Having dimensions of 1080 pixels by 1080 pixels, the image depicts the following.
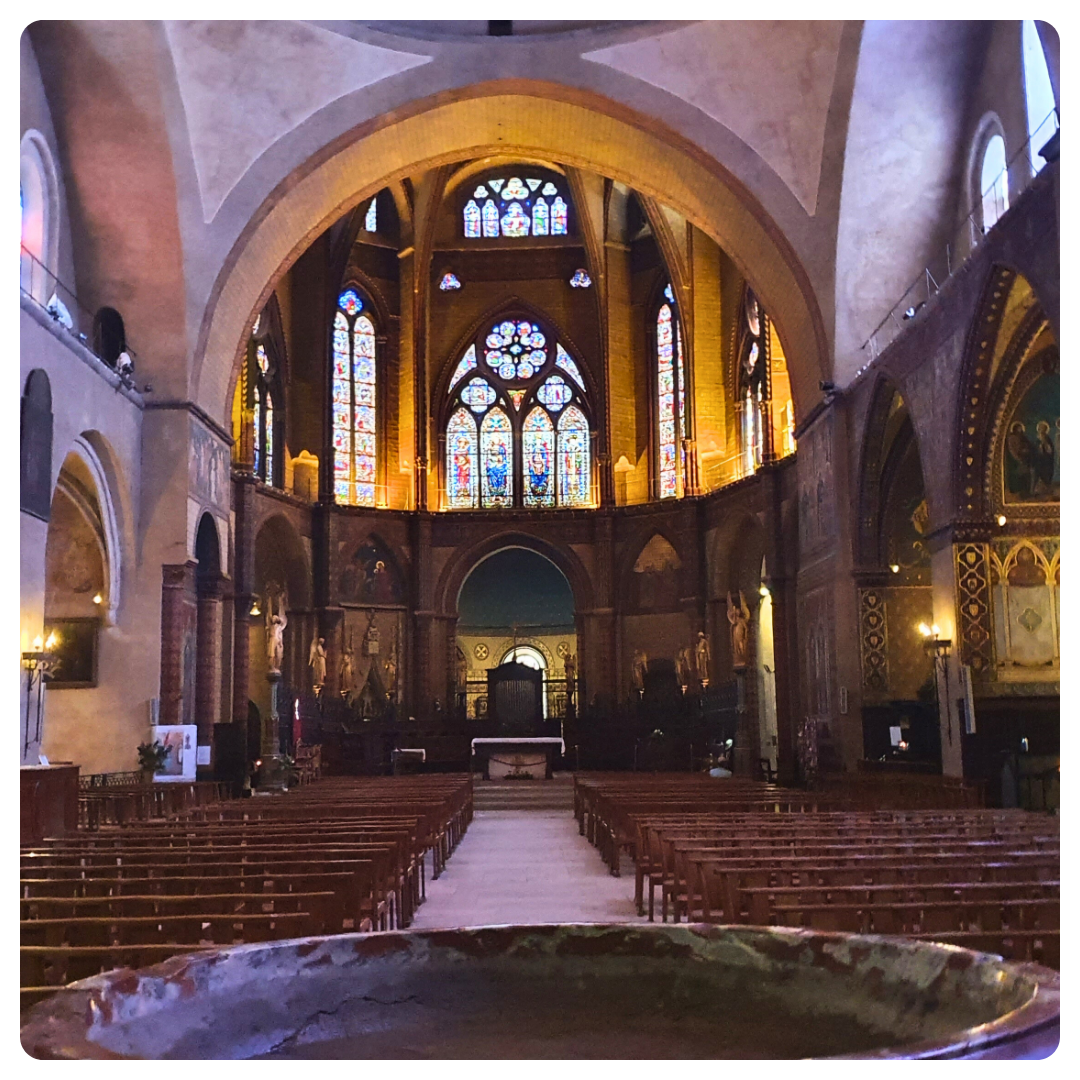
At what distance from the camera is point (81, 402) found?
2053 cm

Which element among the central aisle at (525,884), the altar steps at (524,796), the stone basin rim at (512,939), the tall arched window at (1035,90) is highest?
the tall arched window at (1035,90)

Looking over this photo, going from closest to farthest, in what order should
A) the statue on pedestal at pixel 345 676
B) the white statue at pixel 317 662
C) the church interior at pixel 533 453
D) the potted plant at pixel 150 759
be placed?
the church interior at pixel 533 453
the potted plant at pixel 150 759
the white statue at pixel 317 662
the statue on pedestal at pixel 345 676

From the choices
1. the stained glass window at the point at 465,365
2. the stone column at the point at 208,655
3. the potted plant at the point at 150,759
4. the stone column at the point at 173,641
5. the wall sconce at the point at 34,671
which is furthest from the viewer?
the stained glass window at the point at 465,365

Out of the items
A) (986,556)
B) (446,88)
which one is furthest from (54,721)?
(986,556)

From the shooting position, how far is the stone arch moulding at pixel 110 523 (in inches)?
878

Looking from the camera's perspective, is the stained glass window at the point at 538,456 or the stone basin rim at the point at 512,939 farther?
the stained glass window at the point at 538,456

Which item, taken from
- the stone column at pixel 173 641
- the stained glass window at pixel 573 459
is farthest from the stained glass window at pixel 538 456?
the stone column at pixel 173 641

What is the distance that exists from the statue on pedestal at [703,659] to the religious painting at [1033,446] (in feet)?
52.8

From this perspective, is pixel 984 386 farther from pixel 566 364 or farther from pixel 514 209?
pixel 514 209

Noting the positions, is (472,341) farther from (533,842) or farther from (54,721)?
(533,842)

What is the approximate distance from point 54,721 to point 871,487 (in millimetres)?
15156

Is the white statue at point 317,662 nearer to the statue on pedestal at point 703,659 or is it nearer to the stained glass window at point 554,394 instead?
the statue on pedestal at point 703,659

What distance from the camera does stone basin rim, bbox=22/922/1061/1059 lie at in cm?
236

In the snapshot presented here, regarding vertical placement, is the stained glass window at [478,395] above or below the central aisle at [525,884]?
above
